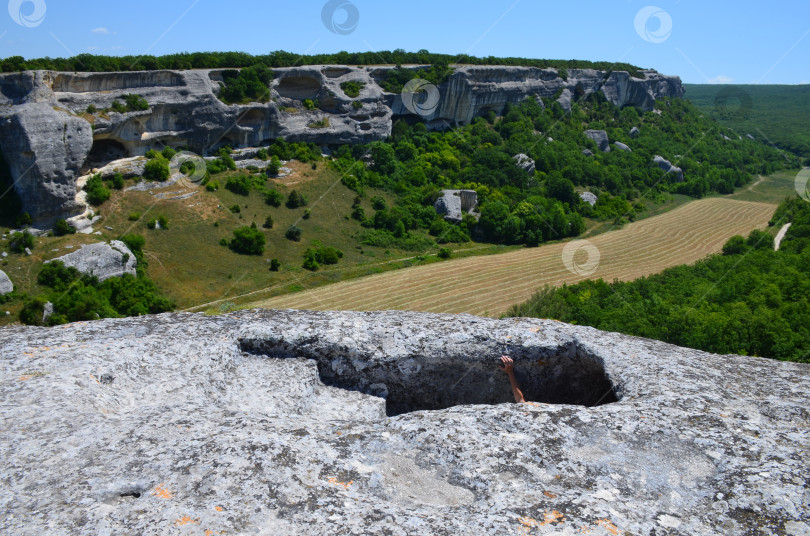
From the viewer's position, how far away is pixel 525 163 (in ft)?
208

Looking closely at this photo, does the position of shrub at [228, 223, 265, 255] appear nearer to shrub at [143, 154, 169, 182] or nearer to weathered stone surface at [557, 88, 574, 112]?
shrub at [143, 154, 169, 182]

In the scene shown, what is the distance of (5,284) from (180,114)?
65.7 feet

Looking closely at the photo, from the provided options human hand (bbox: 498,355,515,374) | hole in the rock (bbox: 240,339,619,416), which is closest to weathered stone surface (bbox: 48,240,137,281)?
hole in the rock (bbox: 240,339,619,416)

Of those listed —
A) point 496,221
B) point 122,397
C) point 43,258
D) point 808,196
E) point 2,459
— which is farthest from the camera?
point 808,196

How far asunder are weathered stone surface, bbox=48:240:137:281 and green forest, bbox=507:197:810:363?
25.3 meters

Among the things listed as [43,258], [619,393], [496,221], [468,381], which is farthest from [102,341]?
[496,221]

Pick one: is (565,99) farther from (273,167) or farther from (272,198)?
(272,198)

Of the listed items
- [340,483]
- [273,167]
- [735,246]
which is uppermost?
[273,167]

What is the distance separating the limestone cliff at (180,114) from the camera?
3572cm

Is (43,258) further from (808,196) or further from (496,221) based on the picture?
(808,196)

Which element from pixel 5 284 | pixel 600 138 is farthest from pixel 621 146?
pixel 5 284

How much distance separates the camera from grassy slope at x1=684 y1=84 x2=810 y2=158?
108688 mm

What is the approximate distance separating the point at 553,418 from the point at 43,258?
→ 37.6 meters

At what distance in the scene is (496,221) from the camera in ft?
174
